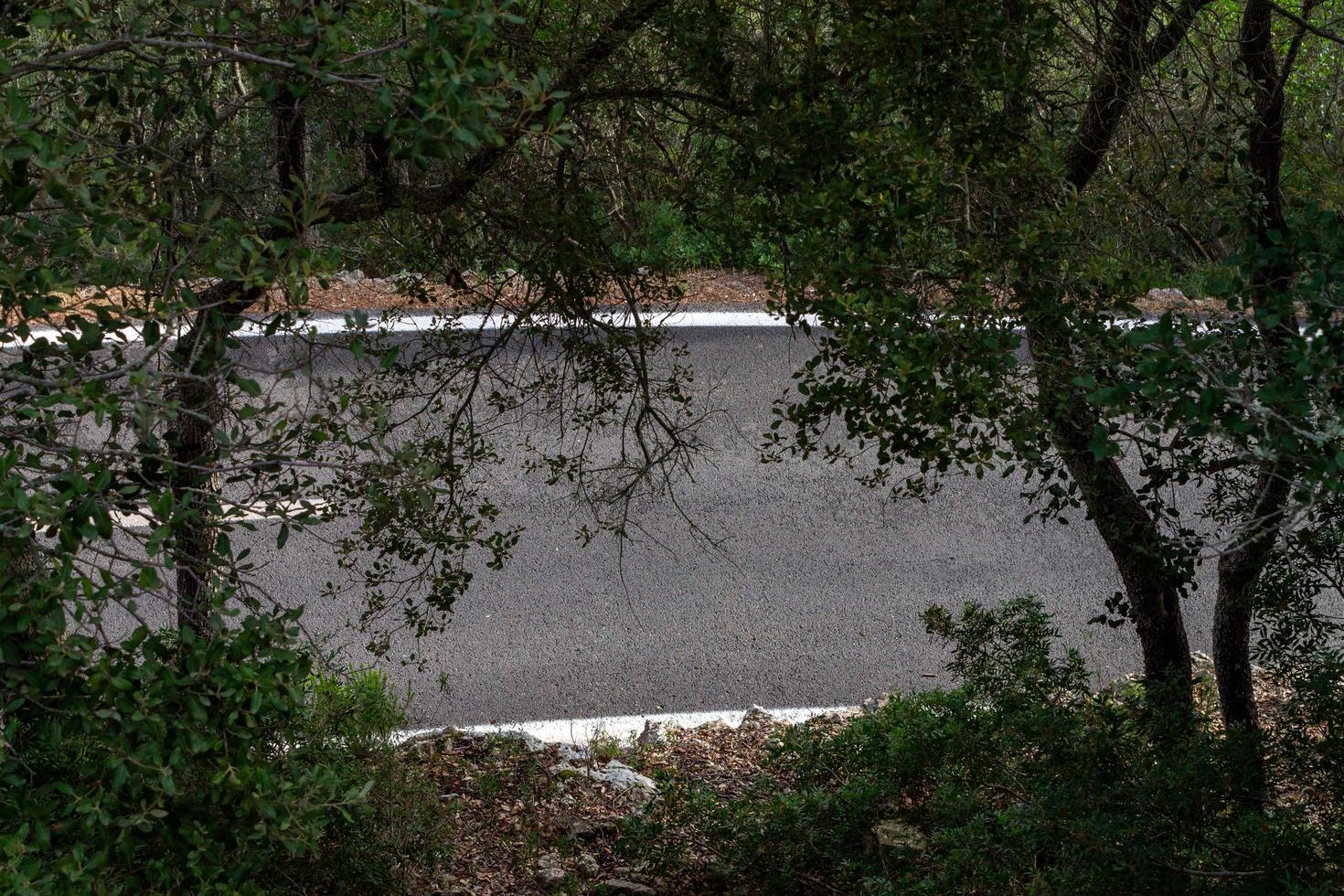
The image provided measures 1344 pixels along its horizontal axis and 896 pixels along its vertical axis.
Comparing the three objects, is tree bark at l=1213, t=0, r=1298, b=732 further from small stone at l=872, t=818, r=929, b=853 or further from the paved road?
the paved road

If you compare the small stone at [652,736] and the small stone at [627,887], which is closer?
the small stone at [627,887]

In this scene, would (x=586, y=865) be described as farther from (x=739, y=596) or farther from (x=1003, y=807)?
(x=739, y=596)

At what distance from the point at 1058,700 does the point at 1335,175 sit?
2.32m

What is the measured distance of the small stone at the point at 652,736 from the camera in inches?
283

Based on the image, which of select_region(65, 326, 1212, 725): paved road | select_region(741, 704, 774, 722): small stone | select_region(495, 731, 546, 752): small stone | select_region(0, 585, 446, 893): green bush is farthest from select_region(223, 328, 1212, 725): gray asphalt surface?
select_region(0, 585, 446, 893): green bush

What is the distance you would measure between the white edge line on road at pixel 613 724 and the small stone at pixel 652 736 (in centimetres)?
3

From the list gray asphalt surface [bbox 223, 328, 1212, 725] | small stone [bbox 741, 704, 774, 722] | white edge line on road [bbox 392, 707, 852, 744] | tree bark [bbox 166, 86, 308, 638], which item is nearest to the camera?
tree bark [bbox 166, 86, 308, 638]

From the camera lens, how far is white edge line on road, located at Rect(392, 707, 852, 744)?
7184mm

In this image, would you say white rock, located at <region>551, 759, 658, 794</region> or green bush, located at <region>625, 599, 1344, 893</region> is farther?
white rock, located at <region>551, 759, 658, 794</region>

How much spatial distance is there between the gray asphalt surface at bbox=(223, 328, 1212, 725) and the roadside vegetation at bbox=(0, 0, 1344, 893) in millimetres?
579

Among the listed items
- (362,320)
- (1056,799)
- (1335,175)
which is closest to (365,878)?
(1056,799)

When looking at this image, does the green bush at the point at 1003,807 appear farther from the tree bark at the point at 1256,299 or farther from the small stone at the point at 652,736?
the small stone at the point at 652,736

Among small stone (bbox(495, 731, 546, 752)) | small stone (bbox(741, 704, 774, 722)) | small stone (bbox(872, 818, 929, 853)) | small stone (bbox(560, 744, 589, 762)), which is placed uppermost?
small stone (bbox(741, 704, 774, 722))

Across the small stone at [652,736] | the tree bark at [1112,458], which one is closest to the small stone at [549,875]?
the small stone at [652,736]
